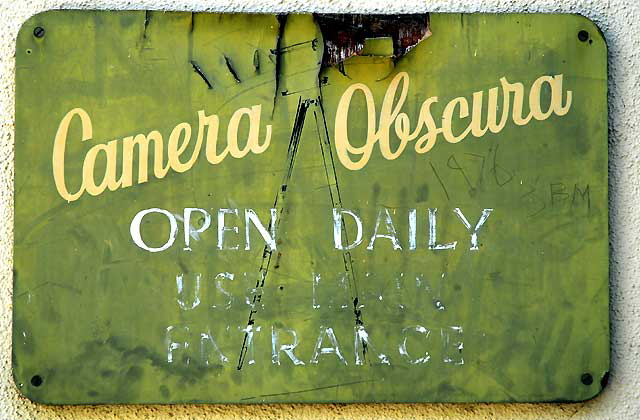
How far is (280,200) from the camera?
219cm

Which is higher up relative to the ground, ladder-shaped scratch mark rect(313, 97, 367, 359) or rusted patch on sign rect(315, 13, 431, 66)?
rusted patch on sign rect(315, 13, 431, 66)

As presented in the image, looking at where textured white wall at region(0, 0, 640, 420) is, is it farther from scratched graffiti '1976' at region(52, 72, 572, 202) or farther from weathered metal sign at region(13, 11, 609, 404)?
scratched graffiti '1976' at region(52, 72, 572, 202)

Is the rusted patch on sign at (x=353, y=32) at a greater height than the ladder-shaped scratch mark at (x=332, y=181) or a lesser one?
greater

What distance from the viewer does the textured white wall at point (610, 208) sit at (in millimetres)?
2189

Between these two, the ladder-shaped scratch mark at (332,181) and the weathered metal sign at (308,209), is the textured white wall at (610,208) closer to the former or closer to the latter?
the weathered metal sign at (308,209)

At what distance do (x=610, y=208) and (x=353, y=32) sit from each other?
89 cm

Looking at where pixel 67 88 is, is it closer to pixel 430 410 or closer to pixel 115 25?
pixel 115 25

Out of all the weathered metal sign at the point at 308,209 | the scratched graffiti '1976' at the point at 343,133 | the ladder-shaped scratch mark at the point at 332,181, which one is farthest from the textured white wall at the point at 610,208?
the ladder-shaped scratch mark at the point at 332,181

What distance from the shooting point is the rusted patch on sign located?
2.20 meters

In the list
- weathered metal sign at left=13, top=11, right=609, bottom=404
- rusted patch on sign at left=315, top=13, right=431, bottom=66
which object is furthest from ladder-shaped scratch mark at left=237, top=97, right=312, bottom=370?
rusted patch on sign at left=315, top=13, right=431, bottom=66

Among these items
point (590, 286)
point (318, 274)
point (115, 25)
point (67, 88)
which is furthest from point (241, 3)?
point (590, 286)

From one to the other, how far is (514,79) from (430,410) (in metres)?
0.97

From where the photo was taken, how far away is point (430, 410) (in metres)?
2.20

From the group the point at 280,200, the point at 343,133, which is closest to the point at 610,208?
the point at 343,133
